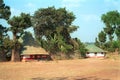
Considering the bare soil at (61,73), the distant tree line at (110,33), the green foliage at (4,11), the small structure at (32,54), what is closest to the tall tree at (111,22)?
the distant tree line at (110,33)

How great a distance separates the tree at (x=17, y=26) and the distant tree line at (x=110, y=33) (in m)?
33.1

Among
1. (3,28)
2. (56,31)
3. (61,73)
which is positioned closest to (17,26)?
(3,28)

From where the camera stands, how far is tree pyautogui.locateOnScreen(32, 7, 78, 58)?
6047cm

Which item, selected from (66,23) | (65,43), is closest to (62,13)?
(66,23)

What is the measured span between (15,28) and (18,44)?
293cm

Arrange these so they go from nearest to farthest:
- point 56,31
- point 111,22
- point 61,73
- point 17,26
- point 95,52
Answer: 1. point 61,73
2. point 17,26
3. point 56,31
4. point 95,52
5. point 111,22

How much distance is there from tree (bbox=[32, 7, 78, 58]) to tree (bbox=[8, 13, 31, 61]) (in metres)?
10.6

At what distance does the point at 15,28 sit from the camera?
49.2 metres

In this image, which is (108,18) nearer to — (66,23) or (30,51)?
(66,23)

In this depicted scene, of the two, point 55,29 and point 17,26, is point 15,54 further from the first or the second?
point 55,29

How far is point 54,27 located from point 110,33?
78.7 ft

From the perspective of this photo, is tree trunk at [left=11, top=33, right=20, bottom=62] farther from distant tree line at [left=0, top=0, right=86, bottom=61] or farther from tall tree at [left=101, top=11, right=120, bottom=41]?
tall tree at [left=101, top=11, right=120, bottom=41]

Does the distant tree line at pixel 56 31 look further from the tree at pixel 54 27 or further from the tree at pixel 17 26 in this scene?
the tree at pixel 17 26

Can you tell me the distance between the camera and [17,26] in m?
49.4
